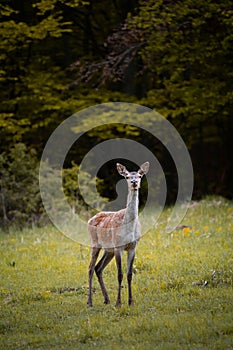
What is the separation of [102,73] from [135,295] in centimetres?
1108

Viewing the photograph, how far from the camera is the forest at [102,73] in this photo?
56.3ft

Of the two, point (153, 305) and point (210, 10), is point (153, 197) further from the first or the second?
point (153, 305)

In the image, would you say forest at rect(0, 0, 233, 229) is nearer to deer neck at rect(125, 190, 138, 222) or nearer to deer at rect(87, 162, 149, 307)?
deer at rect(87, 162, 149, 307)

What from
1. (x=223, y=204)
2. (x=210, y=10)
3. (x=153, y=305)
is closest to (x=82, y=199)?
(x=223, y=204)

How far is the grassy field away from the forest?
4.26m

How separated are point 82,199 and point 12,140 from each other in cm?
473

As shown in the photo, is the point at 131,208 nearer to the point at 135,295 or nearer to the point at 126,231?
the point at 126,231

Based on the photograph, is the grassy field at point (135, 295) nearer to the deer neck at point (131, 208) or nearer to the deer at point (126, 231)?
the deer at point (126, 231)

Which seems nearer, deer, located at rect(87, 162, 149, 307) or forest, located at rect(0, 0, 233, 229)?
deer, located at rect(87, 162, 149, 307)

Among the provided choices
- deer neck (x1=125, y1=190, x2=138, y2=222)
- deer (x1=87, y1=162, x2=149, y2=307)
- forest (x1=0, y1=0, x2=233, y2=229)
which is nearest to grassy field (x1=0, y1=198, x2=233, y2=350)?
deer (x1=87, y1=162, x2=149, y2=307)

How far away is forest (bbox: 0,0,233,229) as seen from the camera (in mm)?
17156

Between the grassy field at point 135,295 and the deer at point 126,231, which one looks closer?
the grassy field at point 135,295

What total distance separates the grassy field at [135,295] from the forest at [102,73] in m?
4.26

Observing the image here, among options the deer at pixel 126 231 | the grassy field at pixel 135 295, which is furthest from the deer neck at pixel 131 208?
the grassy field at pixel 135 295
